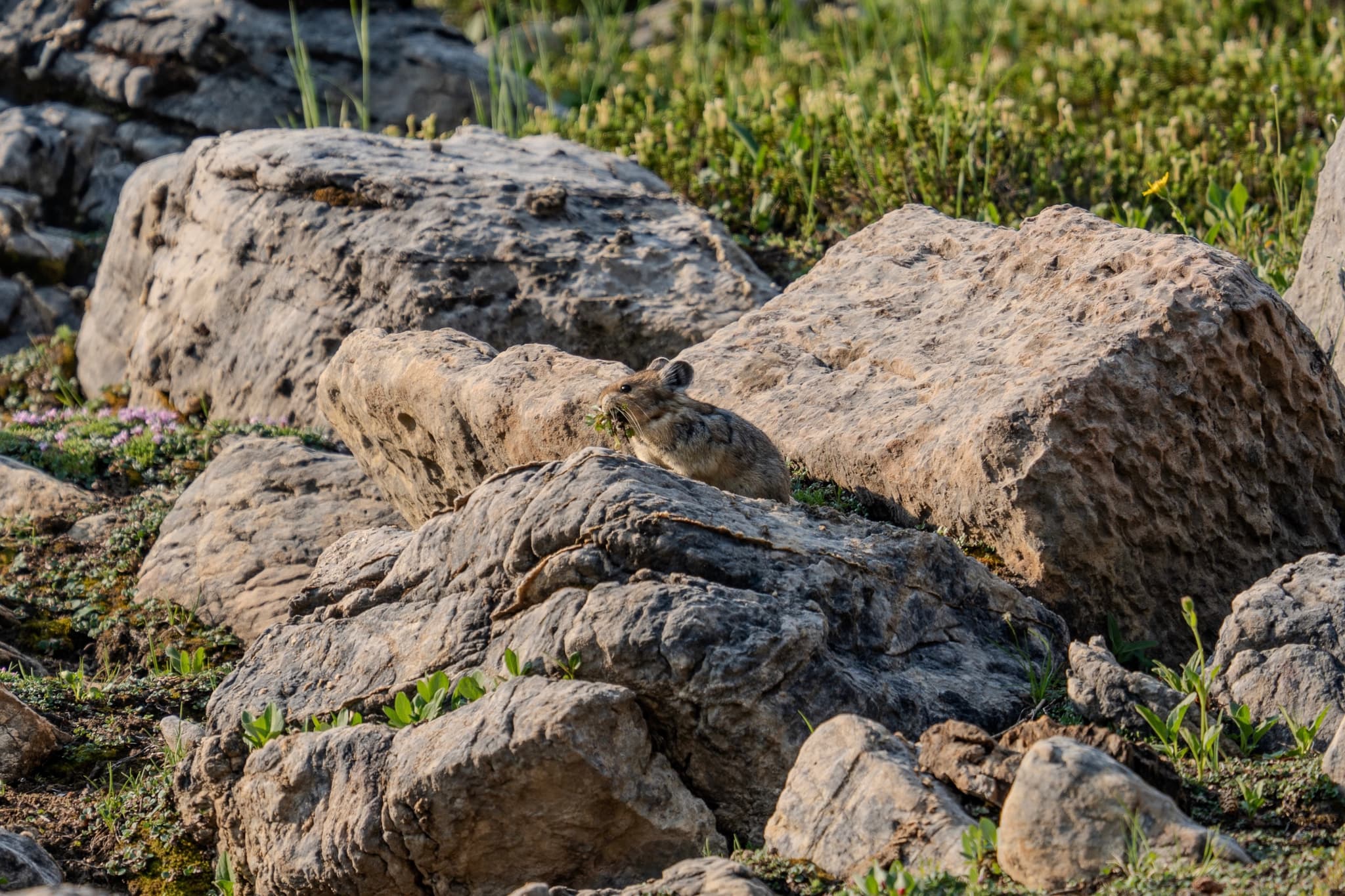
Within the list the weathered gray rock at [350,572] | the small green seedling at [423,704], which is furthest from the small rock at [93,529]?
the small green seedling at [423,704]

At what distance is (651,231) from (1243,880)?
766 cm

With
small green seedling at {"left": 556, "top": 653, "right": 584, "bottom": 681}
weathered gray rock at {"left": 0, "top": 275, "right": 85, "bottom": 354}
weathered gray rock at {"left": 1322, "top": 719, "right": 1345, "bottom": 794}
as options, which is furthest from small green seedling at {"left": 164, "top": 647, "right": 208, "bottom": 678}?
weathered gray rock at {"left": 0, "top": 275, "right": 85, "bottom": 354}

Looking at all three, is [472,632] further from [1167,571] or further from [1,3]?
[1,3]

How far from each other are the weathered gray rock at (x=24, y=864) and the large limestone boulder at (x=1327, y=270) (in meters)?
6.45

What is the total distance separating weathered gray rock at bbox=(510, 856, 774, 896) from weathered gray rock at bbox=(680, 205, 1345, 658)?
7.87 feet

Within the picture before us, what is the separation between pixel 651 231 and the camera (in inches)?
418

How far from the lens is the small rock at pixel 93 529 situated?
8.92 meters

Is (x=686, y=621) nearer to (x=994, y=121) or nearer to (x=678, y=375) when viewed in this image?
(x=678, y=375)

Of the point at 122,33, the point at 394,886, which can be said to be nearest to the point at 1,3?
the point at 122,33

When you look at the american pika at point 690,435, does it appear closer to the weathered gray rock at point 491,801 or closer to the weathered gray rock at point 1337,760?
the weathered gray rock at point 491,801

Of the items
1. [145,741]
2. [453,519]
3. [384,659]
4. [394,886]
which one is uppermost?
[453,519]

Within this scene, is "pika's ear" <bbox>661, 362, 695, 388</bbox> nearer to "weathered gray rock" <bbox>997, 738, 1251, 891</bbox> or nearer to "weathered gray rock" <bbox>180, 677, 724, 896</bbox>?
"weathered gray rock" <bbox>180, 677, 724, 896</bbox>

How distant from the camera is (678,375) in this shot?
709 centimetres

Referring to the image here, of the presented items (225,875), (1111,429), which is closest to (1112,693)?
(1111,429)
